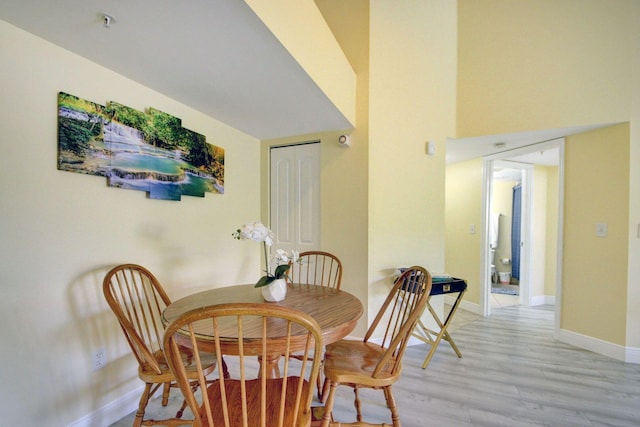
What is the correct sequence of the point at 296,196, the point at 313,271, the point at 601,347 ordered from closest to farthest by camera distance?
the point at 601,347
the point at 313,271
the point at 296,196

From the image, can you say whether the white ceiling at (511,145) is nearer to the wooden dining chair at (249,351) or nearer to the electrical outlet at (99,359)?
the wooden dining chair at (249,351)

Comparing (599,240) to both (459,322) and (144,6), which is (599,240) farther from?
(144,6)

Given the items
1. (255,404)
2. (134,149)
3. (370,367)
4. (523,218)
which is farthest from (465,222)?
(134,149)

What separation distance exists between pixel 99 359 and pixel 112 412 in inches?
13.4

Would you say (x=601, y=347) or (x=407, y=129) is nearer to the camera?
(x=601, y=347)

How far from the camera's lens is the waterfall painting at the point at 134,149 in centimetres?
152

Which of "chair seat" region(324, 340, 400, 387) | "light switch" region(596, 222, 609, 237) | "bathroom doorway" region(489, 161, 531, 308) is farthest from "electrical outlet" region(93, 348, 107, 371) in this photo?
"bathroom doorway" region(489, 161, 531, 308)

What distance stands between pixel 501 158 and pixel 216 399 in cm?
392

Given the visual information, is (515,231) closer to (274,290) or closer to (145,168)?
(274,290)

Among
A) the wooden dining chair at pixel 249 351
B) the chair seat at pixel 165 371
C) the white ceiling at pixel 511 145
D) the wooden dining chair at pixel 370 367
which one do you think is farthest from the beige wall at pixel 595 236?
the chair seat at pixel 165 371

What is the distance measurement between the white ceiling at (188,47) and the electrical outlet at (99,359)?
4.89 feet

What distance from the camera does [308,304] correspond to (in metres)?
1.55

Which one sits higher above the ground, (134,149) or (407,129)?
(407,129)

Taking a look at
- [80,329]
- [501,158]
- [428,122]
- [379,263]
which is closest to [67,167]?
[80,329]
